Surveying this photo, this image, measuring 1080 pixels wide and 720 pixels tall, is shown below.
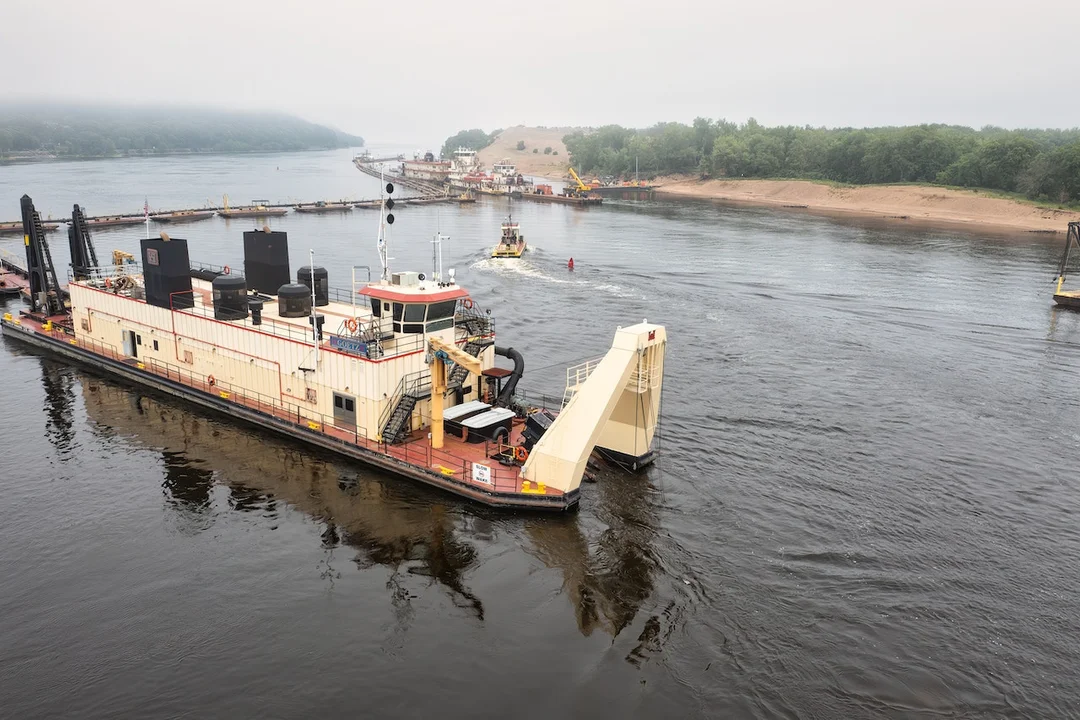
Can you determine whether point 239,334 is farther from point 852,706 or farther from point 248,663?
point 852,706

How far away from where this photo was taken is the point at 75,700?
19.4 metres

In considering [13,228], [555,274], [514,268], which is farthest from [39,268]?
[13,228]

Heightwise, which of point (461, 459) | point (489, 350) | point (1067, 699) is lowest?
point (1067, 699)

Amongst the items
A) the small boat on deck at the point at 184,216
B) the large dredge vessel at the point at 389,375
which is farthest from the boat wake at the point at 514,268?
the small boat on deck at the point at 184,216

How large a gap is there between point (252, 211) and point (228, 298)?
102 metres

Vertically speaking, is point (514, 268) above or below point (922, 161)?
below

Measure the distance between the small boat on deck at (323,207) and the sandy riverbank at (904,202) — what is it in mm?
92768

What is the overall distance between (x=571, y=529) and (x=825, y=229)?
111182mm

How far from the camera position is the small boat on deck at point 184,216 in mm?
118688

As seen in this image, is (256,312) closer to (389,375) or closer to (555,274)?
(389,375)

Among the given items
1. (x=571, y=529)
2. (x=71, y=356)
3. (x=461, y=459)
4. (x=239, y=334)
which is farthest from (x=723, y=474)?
(x=71, y=356)

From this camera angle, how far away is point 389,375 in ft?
102

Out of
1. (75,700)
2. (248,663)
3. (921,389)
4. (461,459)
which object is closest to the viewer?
(75,700)

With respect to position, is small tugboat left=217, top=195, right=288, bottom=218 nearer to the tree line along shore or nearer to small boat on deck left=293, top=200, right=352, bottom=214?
small boat on deck left=293, top=200, right=352, bottom=214
